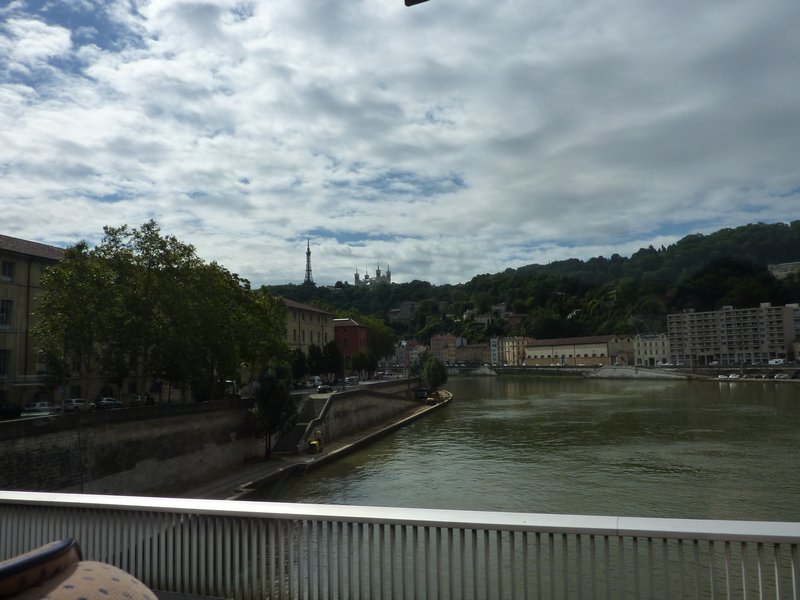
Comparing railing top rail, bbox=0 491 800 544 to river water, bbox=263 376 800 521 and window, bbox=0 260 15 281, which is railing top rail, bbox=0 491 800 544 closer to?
river water, bbox=263 376 800 521

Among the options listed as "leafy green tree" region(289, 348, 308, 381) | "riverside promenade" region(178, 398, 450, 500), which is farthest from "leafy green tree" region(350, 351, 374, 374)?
"riverside promenade" region(178, 398, 450, 500)

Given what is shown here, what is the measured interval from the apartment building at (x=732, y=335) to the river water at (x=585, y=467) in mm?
71481

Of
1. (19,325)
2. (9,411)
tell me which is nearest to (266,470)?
(9,411)

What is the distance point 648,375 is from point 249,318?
78.1 meters

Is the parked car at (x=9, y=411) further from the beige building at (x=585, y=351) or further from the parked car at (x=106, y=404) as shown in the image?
the beige building at (x=585, y=351)

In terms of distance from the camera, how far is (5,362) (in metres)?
23.5

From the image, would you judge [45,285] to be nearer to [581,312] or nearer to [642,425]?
[642,425]

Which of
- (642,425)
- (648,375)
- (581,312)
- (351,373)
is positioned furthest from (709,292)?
(642,425)

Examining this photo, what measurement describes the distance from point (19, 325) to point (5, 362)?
1535mm

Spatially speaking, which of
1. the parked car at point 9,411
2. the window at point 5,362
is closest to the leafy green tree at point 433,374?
the window at point 5,362

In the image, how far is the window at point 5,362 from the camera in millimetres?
23328

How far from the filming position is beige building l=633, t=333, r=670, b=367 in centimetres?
11494

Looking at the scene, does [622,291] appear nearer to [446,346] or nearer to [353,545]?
[446,346]

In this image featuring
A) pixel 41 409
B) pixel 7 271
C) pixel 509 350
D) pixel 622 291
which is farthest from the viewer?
pixel 509 350
